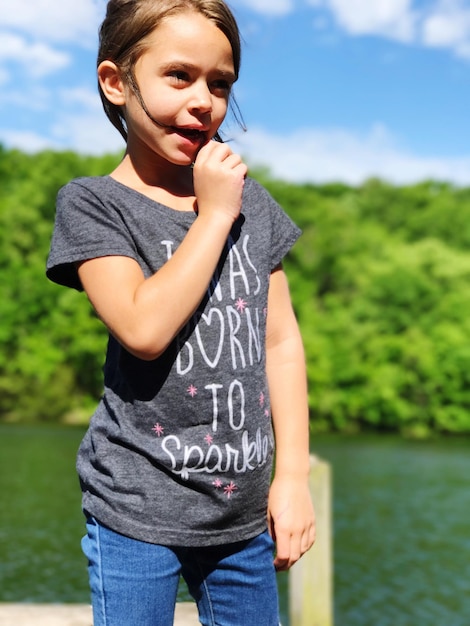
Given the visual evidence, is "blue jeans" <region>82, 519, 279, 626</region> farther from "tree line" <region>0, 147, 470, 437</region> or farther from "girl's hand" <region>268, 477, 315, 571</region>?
"tree line" <region>0, 147, 470, 437</region>

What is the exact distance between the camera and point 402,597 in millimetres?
10867

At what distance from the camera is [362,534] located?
50.2ft

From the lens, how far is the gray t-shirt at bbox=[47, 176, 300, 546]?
5.01ft

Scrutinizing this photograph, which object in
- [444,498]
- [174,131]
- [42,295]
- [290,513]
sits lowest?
[444,498]

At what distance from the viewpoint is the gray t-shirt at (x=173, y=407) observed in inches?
60.2

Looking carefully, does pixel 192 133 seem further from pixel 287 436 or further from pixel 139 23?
pixel 287 436

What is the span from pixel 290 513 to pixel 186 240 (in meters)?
0.57

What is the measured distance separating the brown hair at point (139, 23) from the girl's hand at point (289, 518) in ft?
2.77

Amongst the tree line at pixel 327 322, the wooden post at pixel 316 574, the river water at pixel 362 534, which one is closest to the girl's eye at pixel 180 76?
the wooden post at pixel 316 574

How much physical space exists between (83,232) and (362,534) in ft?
47.7

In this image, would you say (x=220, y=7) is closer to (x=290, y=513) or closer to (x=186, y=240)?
(x=186, y=240)

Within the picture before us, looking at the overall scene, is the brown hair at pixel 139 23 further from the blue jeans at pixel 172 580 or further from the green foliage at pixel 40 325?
the green foliage at pixel 40 325

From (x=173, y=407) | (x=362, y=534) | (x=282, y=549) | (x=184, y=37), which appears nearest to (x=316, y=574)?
(x=282, y=549)

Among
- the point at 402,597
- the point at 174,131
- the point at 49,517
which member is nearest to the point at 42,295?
the point at 49,517
